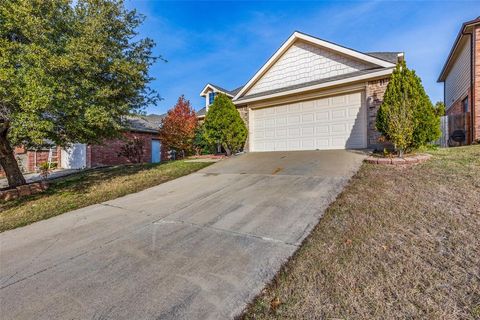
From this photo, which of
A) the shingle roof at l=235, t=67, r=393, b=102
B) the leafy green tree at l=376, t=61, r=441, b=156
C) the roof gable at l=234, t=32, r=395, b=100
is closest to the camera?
the leafy green tree at l=376, t=61, r=441, b=156

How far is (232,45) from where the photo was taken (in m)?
15.1

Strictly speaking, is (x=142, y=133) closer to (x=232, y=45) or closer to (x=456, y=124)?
(x=232, y=45)

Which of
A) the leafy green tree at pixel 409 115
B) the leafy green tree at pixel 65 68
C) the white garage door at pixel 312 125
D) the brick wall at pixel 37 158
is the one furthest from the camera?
the brick wall at pixel 37 158

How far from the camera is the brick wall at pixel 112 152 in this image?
15.2 meters

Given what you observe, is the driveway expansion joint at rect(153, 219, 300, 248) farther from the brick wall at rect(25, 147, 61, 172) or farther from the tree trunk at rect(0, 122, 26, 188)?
the brick wall at rect(25, 147, 61, 172)

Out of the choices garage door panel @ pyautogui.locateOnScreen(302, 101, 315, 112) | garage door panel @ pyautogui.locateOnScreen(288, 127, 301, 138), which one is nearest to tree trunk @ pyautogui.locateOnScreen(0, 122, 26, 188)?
garage door panel @ pyautogui.locateOnScreen(288, 127, 301, 138)

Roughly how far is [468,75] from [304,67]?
23.4 ft

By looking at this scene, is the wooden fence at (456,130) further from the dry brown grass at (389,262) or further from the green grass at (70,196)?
the green grass at (70,196)

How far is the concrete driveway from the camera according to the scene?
2.24 meters

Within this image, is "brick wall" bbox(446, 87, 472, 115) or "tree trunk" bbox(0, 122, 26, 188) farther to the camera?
"brick wall" bbox(446, 87, 472, 115)

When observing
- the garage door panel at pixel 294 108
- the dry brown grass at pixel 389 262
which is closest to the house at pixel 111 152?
the garage door panel at pixel 294 108

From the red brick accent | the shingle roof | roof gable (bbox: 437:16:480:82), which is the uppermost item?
roof gable (bbox: 437:16:480:82)

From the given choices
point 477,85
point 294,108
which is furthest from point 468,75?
point 294,108

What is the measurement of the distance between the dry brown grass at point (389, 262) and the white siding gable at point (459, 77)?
992cm
